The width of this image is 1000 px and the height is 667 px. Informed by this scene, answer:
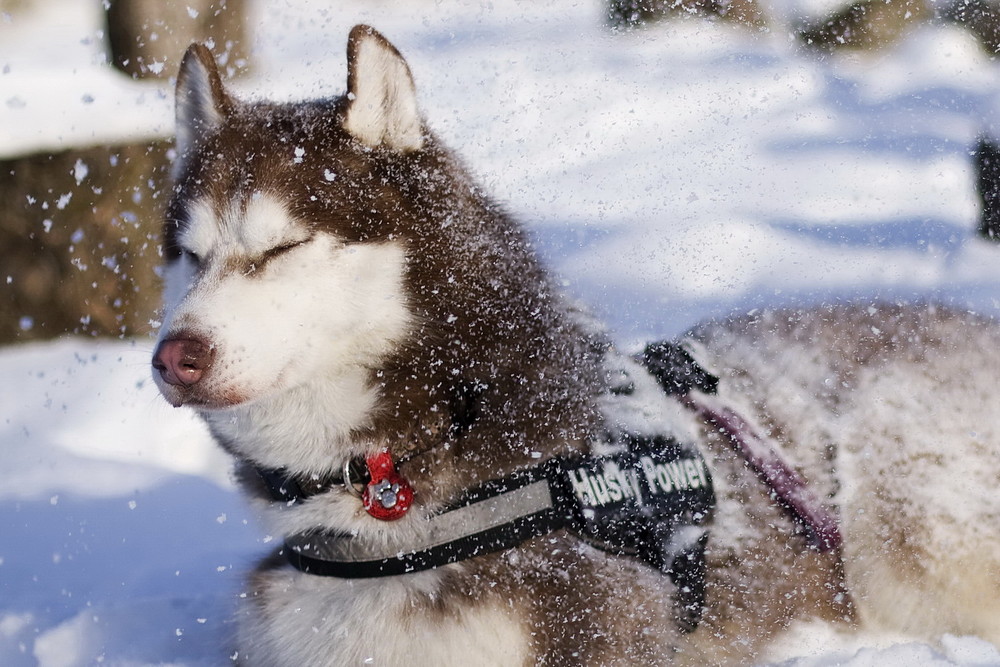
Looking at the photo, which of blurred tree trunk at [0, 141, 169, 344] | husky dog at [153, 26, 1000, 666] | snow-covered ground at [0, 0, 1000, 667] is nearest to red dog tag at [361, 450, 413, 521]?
husky dog at [153, 26, 1000, 666]

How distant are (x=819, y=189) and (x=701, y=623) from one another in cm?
385

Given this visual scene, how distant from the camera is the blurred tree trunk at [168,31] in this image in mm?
5238

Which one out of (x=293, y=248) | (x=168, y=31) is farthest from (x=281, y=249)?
(x=168, y=31)

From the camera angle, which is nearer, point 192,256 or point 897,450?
point 192,256

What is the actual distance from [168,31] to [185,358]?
4.29 meters

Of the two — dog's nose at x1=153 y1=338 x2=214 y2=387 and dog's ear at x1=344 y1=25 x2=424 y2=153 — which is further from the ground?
dog's ear at x1=344 y1=25 x2=424 y2=153

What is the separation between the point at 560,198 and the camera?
4.35 meters

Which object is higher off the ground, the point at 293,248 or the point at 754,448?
the point at 293,248

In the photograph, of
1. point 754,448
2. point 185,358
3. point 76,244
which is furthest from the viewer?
point 76,244

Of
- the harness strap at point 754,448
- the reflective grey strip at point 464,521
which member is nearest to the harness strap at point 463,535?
the reflective grey strip at point 464,521

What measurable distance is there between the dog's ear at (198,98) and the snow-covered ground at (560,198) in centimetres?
56

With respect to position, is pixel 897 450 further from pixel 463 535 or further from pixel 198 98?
pixel 198 98

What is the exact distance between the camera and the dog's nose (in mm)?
1719

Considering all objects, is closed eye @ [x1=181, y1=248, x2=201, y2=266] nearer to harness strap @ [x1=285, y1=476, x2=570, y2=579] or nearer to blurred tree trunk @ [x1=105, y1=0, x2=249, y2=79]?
harness strap @ [x1=285, y1=476, x2=570, y2=579]
